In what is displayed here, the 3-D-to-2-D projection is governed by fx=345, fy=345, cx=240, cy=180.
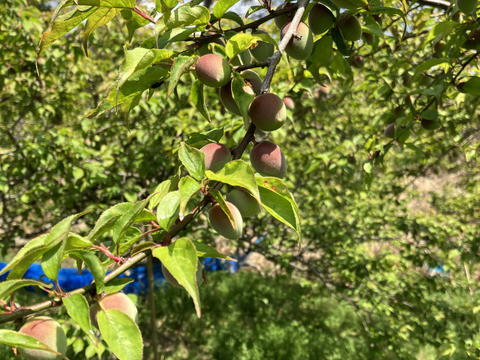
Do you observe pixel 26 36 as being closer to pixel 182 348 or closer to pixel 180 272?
pixel 180 272

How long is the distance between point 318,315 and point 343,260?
1.44 m

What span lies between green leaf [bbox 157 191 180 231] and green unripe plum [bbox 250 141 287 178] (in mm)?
198

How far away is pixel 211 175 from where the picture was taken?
0.51 meters

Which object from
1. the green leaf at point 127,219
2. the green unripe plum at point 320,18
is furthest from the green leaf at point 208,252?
the green unripe plum at point 320,18

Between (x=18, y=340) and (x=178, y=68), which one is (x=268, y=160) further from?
(x=18, y=340)

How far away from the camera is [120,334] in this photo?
0.50 metres

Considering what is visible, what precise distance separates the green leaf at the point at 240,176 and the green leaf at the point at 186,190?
4 centimetres

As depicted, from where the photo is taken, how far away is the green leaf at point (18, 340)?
447 mm

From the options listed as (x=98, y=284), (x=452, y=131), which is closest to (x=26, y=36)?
(x=98, y=284)

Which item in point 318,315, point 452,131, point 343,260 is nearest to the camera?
point 452,131

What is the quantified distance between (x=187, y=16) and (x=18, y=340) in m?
0.58

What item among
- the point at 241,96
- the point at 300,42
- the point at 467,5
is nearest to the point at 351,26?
the point at 300,42

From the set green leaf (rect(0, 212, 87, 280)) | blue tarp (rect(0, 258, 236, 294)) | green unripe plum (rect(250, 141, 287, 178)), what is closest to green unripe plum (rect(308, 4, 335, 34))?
green unripe plum (rect(250, 141, 287, 178))

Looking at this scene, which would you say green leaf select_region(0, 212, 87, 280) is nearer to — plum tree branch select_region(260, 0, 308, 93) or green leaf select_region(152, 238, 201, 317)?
green leaf select_region(152, 238, 201, 317)
